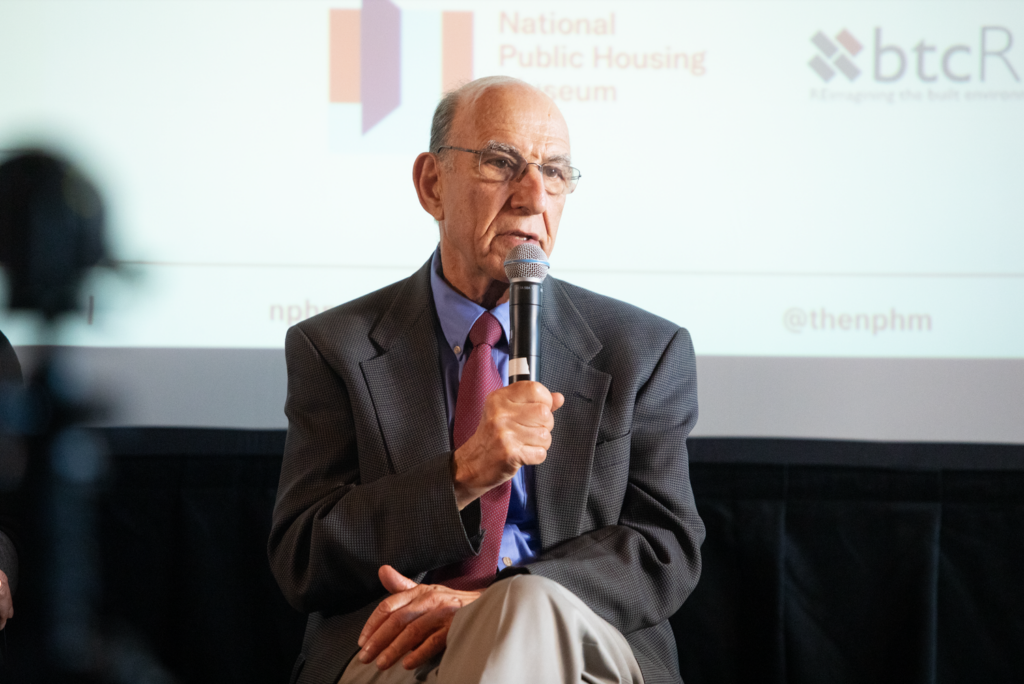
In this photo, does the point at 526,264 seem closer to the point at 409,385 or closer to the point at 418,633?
the point at 409,385

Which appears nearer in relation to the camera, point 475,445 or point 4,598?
point 475,445

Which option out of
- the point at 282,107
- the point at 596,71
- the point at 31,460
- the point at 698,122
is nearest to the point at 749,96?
the point at 698,122

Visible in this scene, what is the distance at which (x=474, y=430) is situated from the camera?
187 centimetres

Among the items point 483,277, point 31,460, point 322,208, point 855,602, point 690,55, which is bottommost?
point 855,602

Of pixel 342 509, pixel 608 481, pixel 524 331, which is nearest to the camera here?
pixel 524 331

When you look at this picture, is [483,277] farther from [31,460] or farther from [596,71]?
[31,460]

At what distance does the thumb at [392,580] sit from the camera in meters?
1.66

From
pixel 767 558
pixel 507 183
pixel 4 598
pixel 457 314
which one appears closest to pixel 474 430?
pixel 457 314

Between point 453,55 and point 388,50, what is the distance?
0.18 m

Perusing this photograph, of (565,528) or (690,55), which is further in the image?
(690,55)

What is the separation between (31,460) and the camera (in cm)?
257

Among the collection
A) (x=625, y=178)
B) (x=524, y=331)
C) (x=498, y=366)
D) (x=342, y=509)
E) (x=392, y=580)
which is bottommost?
(x=392, y=580)

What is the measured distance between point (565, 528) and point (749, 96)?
1458 mm

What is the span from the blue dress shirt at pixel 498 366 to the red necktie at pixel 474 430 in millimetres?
23
